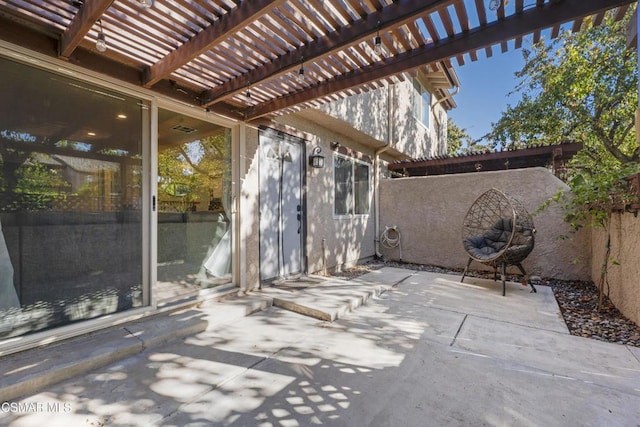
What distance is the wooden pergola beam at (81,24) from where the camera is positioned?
179cm

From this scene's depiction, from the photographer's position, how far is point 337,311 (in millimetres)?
3416

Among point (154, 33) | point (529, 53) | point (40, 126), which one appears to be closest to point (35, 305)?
point (40, 126)

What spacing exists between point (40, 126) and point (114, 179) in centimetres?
66

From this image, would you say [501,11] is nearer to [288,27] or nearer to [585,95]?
[288,27]

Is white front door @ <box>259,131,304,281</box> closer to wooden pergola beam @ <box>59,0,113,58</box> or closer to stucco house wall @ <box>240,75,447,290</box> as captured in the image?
stucco house wall @ <box>240,75,447,290</box>

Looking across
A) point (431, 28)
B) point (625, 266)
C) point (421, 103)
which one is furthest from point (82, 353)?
point (421, 103)

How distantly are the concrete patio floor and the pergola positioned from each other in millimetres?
2538

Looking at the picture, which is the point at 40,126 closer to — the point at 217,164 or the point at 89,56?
the point at 89,56

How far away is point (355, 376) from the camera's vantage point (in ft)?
7.19

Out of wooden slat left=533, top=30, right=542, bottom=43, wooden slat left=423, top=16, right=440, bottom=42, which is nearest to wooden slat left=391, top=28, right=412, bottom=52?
wooden slat left=423, top=16, right=440, bottom=42

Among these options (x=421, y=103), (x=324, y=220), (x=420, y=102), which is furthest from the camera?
(x=421, y=103)

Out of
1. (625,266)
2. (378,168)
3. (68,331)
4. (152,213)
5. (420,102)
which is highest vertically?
(420,102)

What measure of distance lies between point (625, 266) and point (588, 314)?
2.38 ft

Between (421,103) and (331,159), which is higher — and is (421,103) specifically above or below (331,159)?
above
